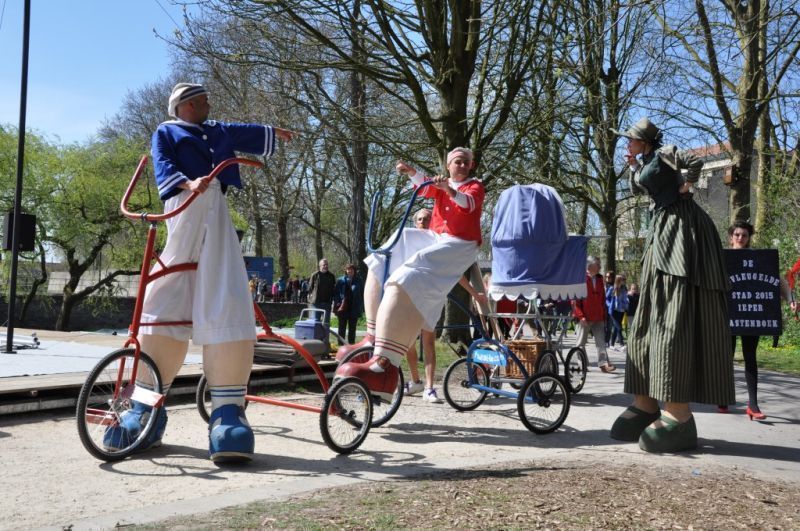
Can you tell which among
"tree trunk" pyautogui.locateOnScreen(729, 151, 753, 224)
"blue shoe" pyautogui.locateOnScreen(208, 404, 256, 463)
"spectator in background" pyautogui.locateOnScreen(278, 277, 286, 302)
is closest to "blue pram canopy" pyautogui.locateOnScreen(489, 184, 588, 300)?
"blue shoe" pyautogui.locateOnScreen(208, 404, 256, 463)

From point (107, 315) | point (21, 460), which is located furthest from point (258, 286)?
point (21, 460)

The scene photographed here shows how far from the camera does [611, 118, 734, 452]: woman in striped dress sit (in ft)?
17.2

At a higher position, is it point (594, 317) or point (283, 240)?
point (283, 240)

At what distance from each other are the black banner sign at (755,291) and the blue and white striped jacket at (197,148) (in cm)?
491

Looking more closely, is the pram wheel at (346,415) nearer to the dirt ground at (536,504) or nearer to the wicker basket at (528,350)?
the dirt ground at (536,504)

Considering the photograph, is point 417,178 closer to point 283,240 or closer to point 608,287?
point 608,287

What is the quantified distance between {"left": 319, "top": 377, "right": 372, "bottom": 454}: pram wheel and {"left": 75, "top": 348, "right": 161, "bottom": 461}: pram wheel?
1.05 metres

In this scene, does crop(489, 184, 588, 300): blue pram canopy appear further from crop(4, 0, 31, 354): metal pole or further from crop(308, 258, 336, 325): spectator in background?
crop(308, 258, 336, 325): spectator in background

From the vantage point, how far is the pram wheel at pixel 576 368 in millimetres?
8594

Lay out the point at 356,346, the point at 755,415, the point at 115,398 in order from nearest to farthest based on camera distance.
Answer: the point at 115,398, the point at 356,346, the point at 755,415

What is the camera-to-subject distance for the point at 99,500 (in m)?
3.64

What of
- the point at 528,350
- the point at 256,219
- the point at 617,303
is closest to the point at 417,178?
the point at 528,350

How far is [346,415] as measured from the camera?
192 inches

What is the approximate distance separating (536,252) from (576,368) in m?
2.06
